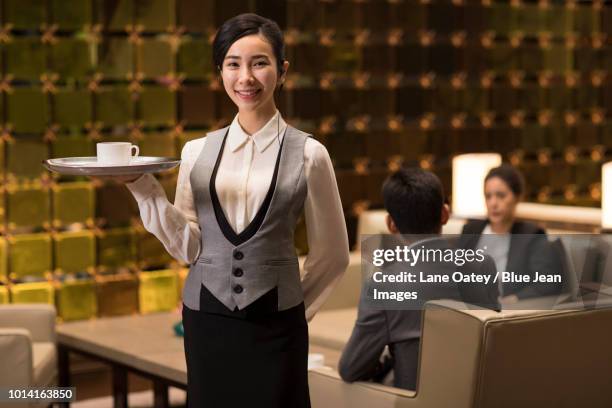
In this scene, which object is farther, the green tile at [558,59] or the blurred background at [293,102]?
the green tile at [558,59]

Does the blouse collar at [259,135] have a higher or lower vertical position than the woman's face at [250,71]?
lower

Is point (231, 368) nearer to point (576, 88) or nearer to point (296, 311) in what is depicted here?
point (296, 311)

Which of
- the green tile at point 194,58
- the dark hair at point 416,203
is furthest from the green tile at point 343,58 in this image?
the dark hair at point 416,203

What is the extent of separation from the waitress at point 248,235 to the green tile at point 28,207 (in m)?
2.86

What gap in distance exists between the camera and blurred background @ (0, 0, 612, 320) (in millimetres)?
4836

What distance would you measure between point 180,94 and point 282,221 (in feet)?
10.7

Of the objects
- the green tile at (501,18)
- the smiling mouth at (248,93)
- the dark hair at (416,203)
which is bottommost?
the dark hair at (416,203)

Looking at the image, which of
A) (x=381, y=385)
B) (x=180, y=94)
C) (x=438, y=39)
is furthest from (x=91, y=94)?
(x=381, y=385)

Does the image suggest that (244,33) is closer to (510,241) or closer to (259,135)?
(259,135)

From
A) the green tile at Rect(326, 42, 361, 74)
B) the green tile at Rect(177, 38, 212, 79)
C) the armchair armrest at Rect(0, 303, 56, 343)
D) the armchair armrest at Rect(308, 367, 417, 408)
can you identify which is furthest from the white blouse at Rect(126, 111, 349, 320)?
the green tile at Rect(326, 42, 361, 74)

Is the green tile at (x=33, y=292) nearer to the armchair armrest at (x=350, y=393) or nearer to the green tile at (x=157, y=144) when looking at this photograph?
the green tile at (x=157, y=144)

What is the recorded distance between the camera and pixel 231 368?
6.83 ft

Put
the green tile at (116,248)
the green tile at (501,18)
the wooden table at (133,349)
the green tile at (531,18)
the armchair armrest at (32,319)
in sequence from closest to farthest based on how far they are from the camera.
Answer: the wooden table at (133,349), the armchair armrest at (32,319), the green tile at (116,248), the green tile at (501,18), the green tile at (531,18)

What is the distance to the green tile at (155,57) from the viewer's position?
201 inches
